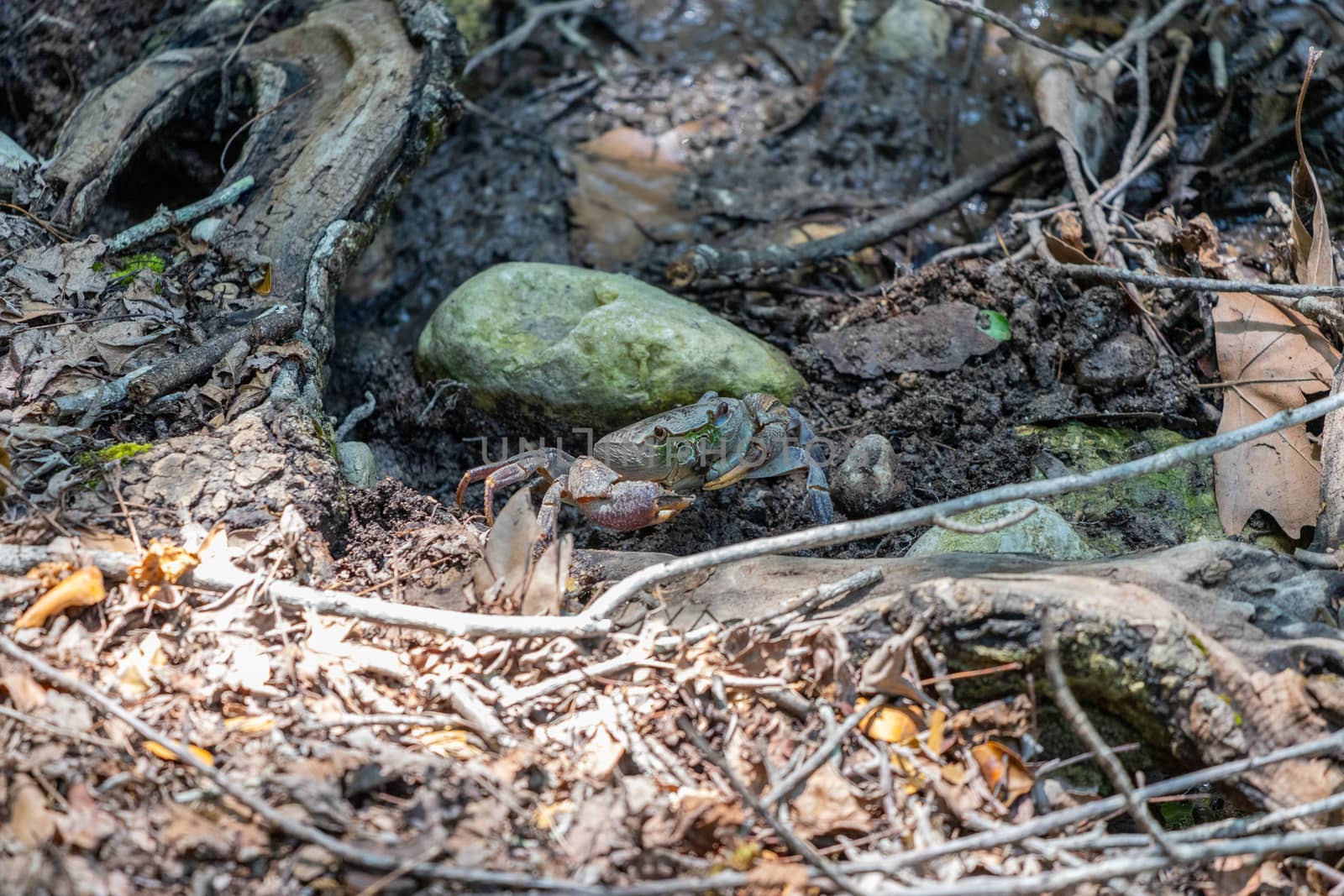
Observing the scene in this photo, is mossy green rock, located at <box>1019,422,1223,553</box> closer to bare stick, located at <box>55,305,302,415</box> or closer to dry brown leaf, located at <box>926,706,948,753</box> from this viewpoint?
dry brown leaf, located at <box>926,706,948,753</box>

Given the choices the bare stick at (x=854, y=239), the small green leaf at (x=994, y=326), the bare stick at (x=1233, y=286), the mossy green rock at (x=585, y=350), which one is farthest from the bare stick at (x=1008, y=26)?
the mossy green rock at (x=585, y=350)

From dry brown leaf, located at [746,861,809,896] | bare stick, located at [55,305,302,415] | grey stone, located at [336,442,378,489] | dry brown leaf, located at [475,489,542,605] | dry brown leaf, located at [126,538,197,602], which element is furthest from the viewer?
grey stone, located at [336,442,378,489]

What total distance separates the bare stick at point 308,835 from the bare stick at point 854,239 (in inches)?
130

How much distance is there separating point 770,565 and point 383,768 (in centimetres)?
138

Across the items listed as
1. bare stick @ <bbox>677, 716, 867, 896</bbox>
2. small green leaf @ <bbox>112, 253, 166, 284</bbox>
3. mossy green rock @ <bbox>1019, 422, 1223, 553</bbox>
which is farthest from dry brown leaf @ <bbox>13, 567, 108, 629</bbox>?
mossy green rock @ <bbox>1019, 422, 1223, 553</bbox>

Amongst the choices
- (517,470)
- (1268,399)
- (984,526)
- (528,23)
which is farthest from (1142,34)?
(517,470)

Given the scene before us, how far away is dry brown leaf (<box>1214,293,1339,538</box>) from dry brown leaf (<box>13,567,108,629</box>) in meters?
3.89

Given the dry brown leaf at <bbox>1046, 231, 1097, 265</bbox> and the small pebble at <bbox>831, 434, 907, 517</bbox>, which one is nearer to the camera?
the small pebble at <bbox>831, 434, 907, 517</bbox>

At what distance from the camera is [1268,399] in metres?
3.88

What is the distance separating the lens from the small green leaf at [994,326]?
4.43 meters

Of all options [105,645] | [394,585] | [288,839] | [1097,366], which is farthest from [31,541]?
[1097,366]

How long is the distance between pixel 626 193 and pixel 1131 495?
126 inches

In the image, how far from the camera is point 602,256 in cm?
534

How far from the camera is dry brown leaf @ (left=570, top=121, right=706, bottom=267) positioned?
5.39m
